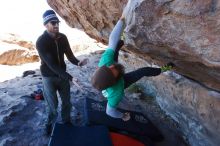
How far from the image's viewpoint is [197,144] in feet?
20.1

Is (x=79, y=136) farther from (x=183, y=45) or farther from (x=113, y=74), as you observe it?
(x=183, y=45)

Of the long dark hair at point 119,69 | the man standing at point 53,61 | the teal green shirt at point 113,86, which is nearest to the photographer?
the long dark hair at point 119,69

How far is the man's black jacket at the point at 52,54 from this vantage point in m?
5.18

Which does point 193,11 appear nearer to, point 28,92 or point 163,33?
point 163,33

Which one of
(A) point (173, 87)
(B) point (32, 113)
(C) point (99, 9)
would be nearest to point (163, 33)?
(A) point (173, 87)

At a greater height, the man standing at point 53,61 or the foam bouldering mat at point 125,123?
the man standing at point 53,61

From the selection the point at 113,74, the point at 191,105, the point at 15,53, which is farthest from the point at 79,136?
the point at 15,53

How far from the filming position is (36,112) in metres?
7.25


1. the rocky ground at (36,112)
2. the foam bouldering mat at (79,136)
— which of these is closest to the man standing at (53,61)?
the foam bouldering mat at (79,136)

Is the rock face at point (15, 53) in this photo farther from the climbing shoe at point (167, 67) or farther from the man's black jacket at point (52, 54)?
the climbing shoe at point (167, 67)

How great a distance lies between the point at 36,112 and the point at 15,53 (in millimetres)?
8707

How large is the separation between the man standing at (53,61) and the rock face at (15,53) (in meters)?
9.63

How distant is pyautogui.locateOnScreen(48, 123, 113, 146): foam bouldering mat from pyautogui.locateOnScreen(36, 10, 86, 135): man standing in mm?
468

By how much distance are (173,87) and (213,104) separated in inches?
57.6
